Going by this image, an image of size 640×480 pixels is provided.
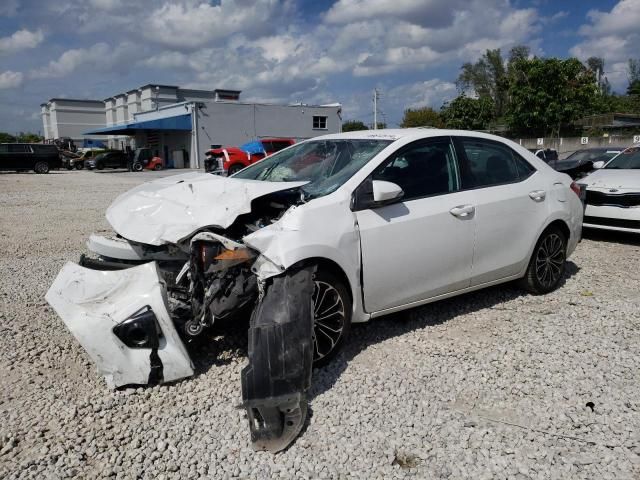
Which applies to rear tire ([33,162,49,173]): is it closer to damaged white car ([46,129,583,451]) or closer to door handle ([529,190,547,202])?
damaged white car ([46,129,583,451])

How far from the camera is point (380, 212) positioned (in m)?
3.84

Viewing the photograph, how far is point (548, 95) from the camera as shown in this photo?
35.3 metres

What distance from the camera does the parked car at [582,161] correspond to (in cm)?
926

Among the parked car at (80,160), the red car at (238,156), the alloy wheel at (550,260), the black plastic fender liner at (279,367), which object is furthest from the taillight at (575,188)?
the parked car at (80,160)

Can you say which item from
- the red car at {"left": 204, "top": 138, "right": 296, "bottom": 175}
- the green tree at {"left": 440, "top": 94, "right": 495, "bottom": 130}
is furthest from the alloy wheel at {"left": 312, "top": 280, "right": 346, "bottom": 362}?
the green tree at {"left": 440, "top": 94, "right": 495, "bottom": 130}

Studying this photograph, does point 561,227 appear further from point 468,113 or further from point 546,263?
point 468,113

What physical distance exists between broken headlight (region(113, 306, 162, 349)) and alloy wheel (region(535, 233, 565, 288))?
374cm

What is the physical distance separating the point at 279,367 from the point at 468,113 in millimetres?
43999

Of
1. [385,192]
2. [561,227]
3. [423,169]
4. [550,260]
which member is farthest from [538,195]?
[385,192]

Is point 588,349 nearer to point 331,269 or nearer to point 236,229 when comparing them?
point 331,269

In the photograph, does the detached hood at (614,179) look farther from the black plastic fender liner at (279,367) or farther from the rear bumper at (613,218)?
the black plastic fender liner at (279,367)

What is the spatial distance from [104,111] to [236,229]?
8655cm

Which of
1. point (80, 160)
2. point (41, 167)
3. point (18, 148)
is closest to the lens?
point (18, 148)

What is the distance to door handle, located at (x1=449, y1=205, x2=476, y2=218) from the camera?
13.9ft
